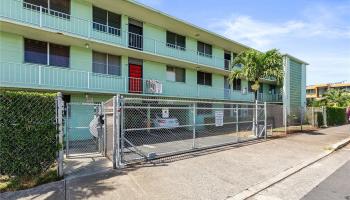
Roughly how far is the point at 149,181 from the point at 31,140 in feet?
9.61

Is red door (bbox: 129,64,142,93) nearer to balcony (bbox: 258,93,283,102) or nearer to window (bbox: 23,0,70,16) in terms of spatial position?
window (bbox: 23,0,70,16)

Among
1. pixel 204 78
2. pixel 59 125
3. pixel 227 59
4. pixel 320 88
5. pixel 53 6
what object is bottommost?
pixel 59 125

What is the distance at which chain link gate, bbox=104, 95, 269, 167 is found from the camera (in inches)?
301

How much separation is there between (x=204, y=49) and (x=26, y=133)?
19382mm

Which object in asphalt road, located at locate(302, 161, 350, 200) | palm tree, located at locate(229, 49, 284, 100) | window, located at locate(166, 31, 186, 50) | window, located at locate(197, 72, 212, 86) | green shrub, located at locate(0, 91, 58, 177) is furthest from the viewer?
window, located at locate(197, 72, 212, 86)

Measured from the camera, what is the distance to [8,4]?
11992mm

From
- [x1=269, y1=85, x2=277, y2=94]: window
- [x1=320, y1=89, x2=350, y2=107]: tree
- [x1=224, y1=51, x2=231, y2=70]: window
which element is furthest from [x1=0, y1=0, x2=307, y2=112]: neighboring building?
[x1=320, y1=89, x2=350, y2=107]: tree

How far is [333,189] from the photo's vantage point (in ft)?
20.0

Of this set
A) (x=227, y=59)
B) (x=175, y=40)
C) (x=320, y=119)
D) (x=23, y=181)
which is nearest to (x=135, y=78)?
(x=175, y=40)

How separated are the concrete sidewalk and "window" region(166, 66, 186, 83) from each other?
1143cm

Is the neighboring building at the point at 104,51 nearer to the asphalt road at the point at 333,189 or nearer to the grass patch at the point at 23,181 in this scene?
the grass patch at the point at 23,181

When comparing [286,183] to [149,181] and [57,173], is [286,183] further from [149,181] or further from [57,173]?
[57,173]

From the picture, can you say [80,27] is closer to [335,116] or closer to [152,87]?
[152,87]

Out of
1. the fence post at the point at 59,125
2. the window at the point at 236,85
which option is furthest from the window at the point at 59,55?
the window at the point at 236,85
